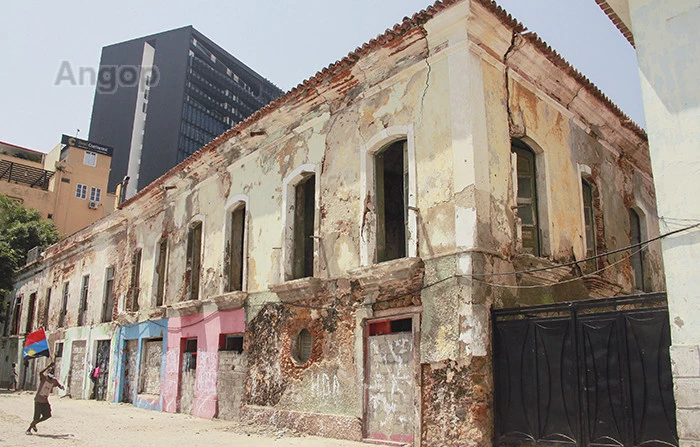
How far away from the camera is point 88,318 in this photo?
21.1m

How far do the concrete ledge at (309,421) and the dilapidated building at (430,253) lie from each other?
0.11ft

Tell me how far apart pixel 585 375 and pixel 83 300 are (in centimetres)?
1991

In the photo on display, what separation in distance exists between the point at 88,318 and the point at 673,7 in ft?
67.2

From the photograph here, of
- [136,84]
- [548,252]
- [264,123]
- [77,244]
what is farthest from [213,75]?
[548,252]

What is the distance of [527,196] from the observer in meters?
9.66

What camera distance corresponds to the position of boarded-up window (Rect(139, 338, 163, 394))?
1595 centimetres

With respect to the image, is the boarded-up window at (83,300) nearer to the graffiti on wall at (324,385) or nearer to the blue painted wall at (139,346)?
the blue painted wall at (139,346)

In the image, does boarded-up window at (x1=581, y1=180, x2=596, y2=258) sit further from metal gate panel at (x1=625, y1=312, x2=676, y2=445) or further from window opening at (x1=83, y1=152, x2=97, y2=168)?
window opening at (x1=83, y1=152, x2=97, y2=168)

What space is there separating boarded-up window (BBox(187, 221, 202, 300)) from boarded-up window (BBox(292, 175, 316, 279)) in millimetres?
4279

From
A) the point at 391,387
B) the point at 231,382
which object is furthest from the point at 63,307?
the point at 391,387

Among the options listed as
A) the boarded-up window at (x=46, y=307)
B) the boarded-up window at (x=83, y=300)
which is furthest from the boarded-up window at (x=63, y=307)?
the boarded-up window at (x=83, y=300)

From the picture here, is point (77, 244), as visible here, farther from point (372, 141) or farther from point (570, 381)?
point (570, 381)

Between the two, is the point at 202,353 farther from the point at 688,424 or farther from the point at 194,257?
the point at 688,424

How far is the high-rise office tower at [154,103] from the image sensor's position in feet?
171
